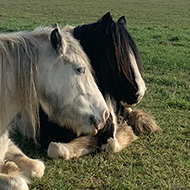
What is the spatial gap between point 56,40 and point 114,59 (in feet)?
4.27

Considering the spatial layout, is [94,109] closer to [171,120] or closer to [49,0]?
[171,120]

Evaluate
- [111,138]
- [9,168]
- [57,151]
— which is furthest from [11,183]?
[111,138]

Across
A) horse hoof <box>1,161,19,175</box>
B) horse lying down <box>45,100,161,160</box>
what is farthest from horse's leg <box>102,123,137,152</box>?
horse hoof <box>1,161,19,175</box>

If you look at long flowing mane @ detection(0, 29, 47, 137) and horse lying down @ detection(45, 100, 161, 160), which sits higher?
long flowing mane @ detection(0, 29, 47, 137)

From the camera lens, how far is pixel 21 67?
2910 millimetres

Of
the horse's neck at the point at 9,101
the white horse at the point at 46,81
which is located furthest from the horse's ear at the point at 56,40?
the horse's neck at the point at 9,101

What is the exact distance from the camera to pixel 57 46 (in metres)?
2.91

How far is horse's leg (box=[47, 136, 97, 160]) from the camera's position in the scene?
3941 mm

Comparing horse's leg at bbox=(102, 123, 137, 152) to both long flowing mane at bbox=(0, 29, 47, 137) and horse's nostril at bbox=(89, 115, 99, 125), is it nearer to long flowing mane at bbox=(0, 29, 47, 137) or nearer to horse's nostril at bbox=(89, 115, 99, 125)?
horse's nostril at bbox=(89, 115, 99, 125)

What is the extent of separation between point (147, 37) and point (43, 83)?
448 inches

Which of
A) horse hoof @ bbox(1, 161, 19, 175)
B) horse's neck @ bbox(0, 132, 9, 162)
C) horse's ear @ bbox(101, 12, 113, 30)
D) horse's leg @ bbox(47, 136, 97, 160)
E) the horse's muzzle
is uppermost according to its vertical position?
horse's ear @ bbox(101, 12, 113, 30)

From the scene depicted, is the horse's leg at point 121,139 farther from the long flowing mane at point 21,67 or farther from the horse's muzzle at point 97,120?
the long flowing mane at point 21,67

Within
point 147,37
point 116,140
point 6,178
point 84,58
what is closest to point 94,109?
point 84,58

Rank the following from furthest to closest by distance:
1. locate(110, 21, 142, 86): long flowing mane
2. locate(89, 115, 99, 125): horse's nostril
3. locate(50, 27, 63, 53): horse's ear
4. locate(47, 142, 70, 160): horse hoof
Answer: locate(110, 21, 142, 86): long flowing mane
locate(47, 142, 70, 160): horse hoof
locate(89, 115, 99, 125): horse's nostril
locate(50, 27, 63, 53): horse's ear
